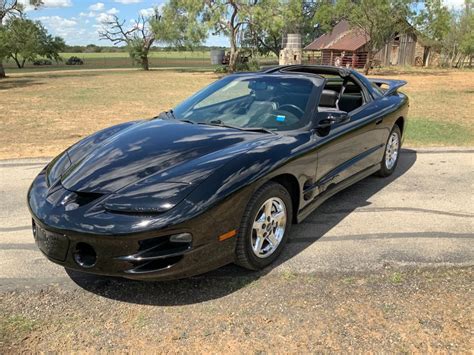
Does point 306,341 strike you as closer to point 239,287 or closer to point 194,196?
point 239,287

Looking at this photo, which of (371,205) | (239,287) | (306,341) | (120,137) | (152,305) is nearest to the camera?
(306,341)

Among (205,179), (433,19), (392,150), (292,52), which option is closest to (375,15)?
(433,19)

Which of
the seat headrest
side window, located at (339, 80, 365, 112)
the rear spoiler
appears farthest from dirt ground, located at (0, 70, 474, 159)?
the seat headrest

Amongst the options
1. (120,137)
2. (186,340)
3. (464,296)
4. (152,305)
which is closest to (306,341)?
(186,340)

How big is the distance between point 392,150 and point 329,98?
5.16 ft

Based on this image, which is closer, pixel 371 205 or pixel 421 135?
pixel 371 205

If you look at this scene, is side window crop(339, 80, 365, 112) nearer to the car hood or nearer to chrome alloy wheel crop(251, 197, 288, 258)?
the car hood

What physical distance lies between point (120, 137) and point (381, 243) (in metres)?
2.46

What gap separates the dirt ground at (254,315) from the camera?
8.24 feet

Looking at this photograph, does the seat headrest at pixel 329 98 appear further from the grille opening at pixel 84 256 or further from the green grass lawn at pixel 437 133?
the green grass lawn at pixel 437 133

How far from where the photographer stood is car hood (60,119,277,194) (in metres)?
2.90

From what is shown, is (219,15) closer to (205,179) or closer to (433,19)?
(433,19)

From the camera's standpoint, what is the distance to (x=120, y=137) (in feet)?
12.2

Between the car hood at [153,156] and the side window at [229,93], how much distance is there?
647 millimetres
